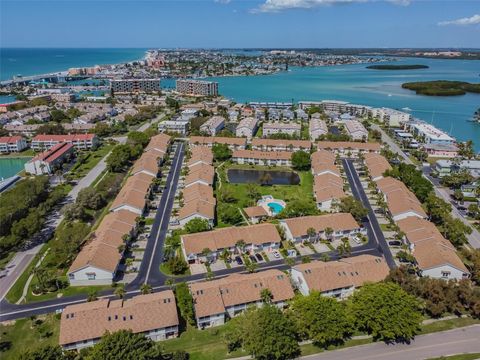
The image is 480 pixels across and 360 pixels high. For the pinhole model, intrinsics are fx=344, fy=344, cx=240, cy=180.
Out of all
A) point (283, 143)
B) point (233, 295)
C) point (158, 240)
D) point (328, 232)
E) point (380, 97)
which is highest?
point (380, 97)

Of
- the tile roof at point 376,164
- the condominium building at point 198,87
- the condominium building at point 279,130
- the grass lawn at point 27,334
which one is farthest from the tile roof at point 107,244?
the condominium building at point 198,87

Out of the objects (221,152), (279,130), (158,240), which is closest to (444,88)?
(279,130)

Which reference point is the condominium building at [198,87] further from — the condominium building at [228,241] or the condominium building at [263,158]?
the condominium building at [228,241]

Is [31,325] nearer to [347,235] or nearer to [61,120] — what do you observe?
[347,235]

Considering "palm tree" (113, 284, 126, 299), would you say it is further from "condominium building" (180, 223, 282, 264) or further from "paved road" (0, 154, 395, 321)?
"condominium building" (180, 223, 282, 264)

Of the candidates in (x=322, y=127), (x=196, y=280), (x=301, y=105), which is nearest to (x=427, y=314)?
(x=196, y=280)

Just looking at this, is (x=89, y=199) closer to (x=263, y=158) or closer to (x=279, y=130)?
(x=263, y=158)
